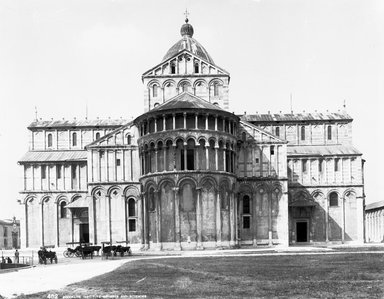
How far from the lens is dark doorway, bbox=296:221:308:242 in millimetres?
64000

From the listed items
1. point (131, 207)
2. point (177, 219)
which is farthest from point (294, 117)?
point (177, 219)

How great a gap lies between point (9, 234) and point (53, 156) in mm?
67303

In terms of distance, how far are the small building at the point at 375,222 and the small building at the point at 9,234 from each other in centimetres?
7979

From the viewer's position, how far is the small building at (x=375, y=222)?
297 ft

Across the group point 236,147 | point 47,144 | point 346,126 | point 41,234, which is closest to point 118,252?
point 236,147

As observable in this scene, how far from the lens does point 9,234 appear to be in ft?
414

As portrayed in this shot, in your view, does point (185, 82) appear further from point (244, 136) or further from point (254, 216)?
point (254, 216)

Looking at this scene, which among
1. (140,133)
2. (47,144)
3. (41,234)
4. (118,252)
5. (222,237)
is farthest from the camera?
(47,144)

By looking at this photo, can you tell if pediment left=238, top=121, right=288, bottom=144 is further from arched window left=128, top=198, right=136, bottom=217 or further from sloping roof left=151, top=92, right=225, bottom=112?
arched window left=128, top=198, right=136, bottom=217

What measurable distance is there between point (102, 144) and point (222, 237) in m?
17.7

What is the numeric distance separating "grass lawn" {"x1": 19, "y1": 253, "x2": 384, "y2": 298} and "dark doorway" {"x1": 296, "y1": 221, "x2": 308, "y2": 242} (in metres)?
37.8

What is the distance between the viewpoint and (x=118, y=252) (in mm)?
43156

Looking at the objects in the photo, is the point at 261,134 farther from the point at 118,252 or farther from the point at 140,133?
the point at 118,252

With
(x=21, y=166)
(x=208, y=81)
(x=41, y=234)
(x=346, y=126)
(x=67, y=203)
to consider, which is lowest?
(x=41, y=234)
